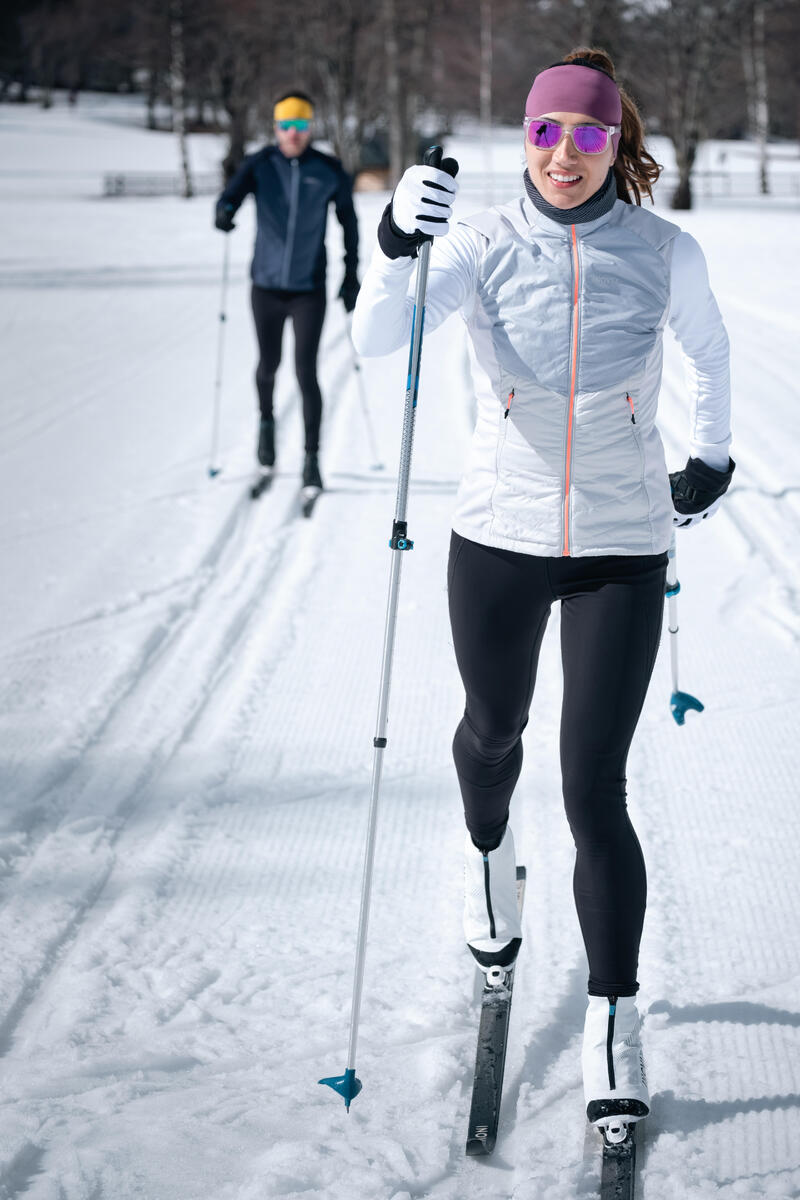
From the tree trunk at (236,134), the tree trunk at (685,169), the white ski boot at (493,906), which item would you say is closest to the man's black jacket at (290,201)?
the white ski boot at (493,906)

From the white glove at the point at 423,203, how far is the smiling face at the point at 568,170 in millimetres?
190

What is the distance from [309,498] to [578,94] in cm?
419

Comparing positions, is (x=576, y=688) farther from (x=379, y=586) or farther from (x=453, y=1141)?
(x=379, y=586)

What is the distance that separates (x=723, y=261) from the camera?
16.8m

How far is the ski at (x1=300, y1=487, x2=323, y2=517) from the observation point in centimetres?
610

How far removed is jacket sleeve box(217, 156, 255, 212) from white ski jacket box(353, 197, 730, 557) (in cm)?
407

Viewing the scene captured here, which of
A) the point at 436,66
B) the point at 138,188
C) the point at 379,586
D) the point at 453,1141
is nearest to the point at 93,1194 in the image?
the point at 453,1141

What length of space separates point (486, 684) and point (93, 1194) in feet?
3.98

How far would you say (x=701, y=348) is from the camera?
2275 mm

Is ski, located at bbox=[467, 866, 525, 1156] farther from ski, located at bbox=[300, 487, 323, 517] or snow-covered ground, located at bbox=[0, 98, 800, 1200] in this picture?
ski, located at bbox=[300, 487, 323, 517]

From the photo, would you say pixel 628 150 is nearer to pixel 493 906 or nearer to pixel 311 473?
pixel 493 906

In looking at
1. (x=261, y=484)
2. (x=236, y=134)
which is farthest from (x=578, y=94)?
(x=236, y=134)

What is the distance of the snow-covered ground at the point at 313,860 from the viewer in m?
2.21

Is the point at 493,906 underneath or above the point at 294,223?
underneath
